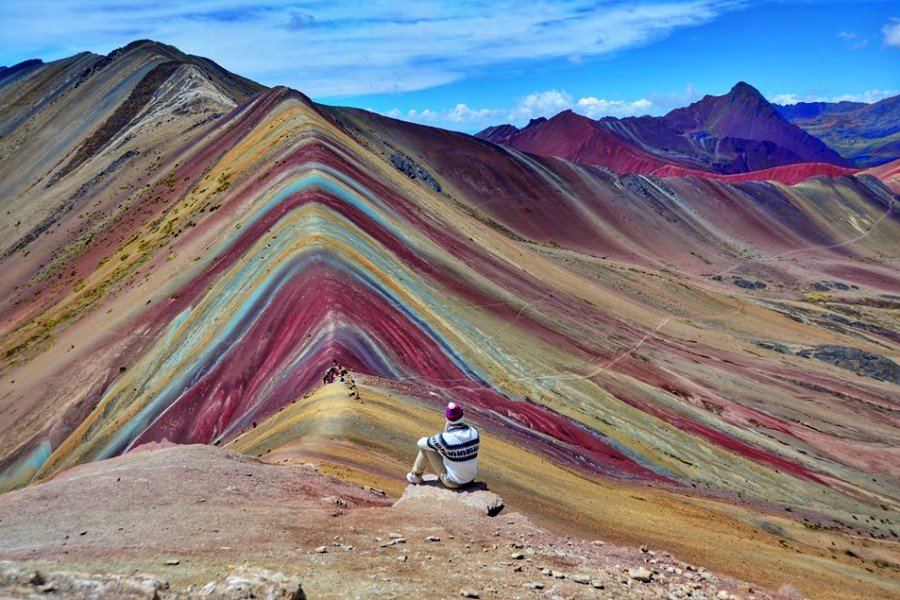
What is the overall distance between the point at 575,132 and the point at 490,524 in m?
158

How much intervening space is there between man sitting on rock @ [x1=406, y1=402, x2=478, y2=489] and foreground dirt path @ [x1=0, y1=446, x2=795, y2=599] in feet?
1.17

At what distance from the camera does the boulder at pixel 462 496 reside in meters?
11.0

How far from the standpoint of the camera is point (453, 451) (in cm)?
1098

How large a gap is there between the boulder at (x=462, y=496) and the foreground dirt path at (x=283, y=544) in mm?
36

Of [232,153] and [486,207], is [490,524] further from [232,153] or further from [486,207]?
[486,207]

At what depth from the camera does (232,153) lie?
51.6 meters

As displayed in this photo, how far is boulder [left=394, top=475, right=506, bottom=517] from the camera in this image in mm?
10969

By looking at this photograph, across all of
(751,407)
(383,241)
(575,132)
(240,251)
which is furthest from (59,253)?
(575,132)

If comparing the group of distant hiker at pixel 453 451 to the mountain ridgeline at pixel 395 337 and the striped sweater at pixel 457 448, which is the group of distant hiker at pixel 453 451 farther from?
the mountain ridgeline at pixel 395 337

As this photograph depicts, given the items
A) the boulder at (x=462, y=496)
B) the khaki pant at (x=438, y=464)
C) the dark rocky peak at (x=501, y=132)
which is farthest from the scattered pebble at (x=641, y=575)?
the dark rocky peak at (x=501, y=132)

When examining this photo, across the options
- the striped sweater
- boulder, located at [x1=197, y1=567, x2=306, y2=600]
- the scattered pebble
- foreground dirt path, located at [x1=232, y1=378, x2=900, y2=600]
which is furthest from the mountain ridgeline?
boulder, located at [x1=197, y1=567, x2=306, y2=600]

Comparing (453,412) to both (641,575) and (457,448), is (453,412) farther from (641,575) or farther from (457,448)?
(641,575)

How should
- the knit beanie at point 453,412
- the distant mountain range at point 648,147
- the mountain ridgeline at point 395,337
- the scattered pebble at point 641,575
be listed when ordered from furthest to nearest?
the distant mountain range at point 648,147, the mountain ridgeline at point 395,337, the knit beanie at point 453,412, the scattered pebble at point 641,575

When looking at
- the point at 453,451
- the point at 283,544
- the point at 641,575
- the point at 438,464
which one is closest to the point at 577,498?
the point at 438,464
